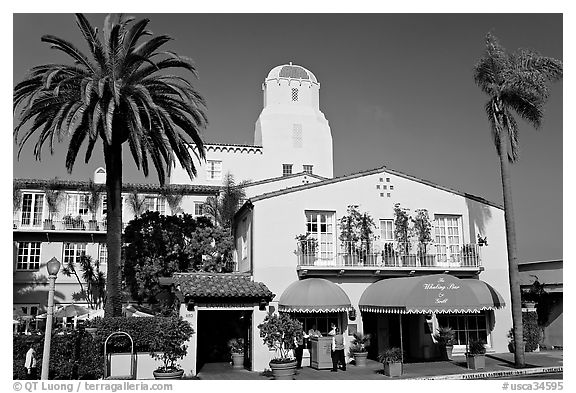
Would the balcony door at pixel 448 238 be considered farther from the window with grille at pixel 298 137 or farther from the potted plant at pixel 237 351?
the window with grille at pixel 298 137

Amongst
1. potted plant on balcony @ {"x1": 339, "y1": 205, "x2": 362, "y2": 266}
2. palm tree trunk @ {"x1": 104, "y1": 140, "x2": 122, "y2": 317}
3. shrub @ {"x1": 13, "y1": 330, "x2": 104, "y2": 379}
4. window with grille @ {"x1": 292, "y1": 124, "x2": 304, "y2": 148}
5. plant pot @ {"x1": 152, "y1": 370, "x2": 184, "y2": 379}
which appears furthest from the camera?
window with grille @ {"x1": 292, "y1": 124, "x2": 304, "y2": 148}

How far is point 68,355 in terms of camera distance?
63.6ft

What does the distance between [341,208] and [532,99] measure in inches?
363

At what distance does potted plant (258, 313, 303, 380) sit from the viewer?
21.0 m

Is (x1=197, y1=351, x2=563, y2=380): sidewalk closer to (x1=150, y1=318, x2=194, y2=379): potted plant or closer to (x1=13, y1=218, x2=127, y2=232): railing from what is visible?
Result: (x1=150, y1=318, x2=194, y2=379): potted plant

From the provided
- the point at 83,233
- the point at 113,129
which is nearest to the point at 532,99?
the point at 113,129

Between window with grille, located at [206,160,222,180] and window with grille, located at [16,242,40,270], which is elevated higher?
window with grille, located at [206,160,222,180]

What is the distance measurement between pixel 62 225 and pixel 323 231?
21630 millimetres

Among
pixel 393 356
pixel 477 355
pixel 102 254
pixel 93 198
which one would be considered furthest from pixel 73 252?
pixel 477 355

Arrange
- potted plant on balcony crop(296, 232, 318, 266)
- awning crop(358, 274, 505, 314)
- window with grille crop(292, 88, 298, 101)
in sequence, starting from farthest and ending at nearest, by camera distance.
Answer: window with grille crop(292, 88, 298, 101) → potted plant on balcony crop(296, 232, 318, 266) → awning crop(358, 274, 505, 314)

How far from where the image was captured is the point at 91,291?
39.3 m

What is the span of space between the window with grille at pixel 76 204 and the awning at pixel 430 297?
24614 millimetres

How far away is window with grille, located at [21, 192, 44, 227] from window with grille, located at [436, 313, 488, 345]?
27.7 m

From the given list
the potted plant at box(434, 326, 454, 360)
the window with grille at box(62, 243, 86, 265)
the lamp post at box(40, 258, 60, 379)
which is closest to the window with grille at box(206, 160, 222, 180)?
the window with grille at box(62, 243, 86, 265)
